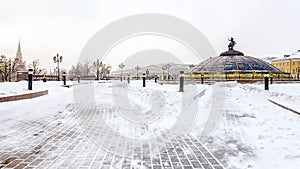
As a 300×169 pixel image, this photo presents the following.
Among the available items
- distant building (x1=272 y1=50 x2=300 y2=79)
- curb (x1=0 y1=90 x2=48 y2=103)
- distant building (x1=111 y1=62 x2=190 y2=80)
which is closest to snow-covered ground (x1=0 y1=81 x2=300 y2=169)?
curb (x1=0 y1=90 x2=48 y2=103)

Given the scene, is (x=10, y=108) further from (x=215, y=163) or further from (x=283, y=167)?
(x=283, y=167)

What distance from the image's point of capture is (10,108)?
7.61 m

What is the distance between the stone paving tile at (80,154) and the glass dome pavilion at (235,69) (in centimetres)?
2549

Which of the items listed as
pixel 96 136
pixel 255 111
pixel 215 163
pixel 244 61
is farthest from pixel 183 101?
pixel 244 61

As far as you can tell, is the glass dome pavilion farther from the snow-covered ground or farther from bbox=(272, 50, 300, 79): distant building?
bbox=(272, 50, 300, 79): distant building

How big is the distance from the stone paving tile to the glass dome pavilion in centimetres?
2549

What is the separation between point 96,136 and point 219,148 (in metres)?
2.47

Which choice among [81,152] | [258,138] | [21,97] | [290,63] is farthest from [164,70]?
[81,152]

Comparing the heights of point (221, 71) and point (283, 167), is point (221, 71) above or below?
above

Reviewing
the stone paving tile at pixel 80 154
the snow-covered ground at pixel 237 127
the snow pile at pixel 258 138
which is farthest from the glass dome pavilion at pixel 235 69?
the stone paving tile at pixel 80 154

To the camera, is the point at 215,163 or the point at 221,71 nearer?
the point at 215,163

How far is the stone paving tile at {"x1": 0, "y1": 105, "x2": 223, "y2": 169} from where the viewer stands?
3.35 m

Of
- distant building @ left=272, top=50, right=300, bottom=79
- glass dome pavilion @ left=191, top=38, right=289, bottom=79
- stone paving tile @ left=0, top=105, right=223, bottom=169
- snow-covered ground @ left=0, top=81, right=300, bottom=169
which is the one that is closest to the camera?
stone paving tile @ left=0, top=105, right=223, bottom=169

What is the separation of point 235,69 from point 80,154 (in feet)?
93.9
